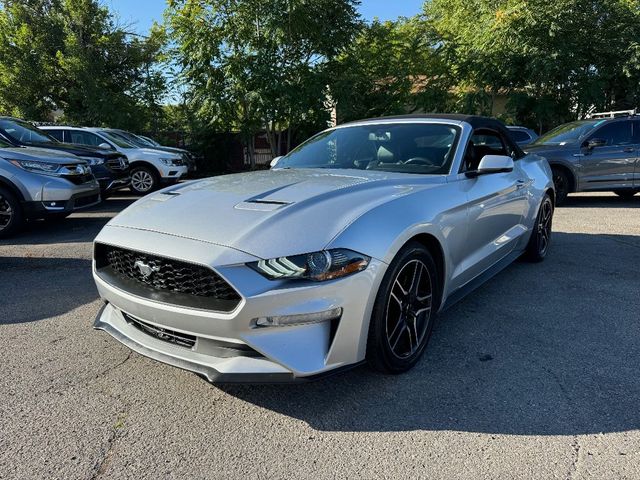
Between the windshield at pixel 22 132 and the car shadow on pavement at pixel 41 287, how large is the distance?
322 cm

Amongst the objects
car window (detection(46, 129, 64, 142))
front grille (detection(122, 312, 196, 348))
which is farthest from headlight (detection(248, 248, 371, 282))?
car window (detection(46, 129, 64, 142))

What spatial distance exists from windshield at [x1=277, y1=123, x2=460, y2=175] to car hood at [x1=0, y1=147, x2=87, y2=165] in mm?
4418

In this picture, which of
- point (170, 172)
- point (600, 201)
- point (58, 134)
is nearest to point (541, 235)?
point (600, 201)

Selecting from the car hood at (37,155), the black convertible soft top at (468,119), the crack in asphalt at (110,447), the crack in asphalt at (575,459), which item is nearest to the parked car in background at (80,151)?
the car hood at (37,155)

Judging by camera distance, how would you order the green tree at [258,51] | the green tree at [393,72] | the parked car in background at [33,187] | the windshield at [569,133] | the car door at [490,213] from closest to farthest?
the car door at [490,213]
the parked car in background at [33,187]
the windshield at [569,133]
the green tree at [258,51]
the green tree at [393,72]

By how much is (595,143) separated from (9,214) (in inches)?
406

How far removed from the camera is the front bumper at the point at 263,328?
2.35m

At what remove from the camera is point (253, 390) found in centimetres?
288

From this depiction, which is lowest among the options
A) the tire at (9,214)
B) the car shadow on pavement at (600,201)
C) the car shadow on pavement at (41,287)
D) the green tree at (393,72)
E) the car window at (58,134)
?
the car shadow on pavement at (41,287)

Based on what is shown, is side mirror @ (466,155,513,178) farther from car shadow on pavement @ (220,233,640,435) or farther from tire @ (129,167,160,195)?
tire @ (129,167,160,195)

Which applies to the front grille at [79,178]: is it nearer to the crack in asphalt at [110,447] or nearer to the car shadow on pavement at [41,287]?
the car shadow on pavement at [41,287]

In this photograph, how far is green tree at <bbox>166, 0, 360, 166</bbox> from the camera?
15.5 metres

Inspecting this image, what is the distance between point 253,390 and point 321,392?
15.4 inches

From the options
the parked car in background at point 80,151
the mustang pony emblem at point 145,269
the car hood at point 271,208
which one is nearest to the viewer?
the car hood at point 271,208
